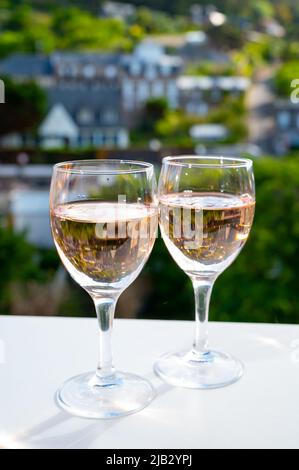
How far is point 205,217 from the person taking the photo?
1.30ft

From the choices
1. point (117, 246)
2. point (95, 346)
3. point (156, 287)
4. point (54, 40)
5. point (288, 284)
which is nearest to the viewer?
point (117, 246)

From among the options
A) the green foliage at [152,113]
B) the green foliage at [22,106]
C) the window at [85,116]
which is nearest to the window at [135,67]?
the green foliage at [152,113]

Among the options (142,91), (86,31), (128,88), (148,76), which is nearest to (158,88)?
(148,76)

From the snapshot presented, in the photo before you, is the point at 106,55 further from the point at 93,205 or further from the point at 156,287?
the point at 93,205

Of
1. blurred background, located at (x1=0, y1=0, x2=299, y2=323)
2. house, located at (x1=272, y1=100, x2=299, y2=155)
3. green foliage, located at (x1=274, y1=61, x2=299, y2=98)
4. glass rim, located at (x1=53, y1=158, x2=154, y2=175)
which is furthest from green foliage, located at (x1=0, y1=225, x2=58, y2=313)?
glass rim, located at (x1=53, y1=158, x2=154, y2=175)

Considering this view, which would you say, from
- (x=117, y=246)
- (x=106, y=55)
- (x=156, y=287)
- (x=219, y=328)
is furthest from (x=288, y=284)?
(x=106, y=55)

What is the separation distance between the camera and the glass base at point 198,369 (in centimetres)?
41

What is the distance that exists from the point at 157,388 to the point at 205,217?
0.13 m

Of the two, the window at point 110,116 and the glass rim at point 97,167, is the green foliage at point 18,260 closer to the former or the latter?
the window at point 110,116

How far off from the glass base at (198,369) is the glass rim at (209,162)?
16 centimetres

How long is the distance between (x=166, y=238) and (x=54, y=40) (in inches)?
240

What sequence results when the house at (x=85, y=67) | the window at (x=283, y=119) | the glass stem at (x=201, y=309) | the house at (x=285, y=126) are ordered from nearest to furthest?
the glass stem at (x=201, y=309) → the house at (x=285, y=126) → the window at (x=283, y=119) → the house at (x=85, y=67)

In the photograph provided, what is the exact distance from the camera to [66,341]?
0.48 m

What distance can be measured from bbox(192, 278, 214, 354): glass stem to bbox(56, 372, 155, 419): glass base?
0.07m
